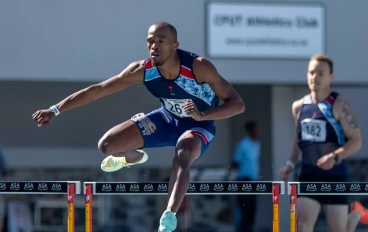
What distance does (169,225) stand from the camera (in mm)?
5887

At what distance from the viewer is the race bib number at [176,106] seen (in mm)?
6793

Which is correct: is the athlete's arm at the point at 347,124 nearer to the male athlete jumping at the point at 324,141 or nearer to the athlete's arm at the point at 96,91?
the male athlete jumping at the point at 324,141

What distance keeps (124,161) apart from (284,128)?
6446 mm

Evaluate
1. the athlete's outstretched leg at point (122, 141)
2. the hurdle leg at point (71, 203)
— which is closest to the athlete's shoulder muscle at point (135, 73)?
the athlete's outstretched leg at point (122, 141)

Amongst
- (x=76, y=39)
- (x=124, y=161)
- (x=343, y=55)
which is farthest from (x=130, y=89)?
(x=124, y=161)

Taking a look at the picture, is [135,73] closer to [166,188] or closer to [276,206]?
[166,188]

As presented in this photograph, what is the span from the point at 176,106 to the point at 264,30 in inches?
246

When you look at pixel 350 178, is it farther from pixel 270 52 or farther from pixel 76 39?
pixel 76 39

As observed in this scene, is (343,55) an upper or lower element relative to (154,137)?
upper

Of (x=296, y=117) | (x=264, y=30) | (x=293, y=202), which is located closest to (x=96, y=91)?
(x=293, y=202)

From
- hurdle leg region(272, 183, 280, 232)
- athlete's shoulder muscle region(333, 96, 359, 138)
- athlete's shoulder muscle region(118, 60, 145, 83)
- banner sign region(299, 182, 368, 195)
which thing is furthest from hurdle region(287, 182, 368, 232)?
athlete's shoulder muscle region(118, 60, 145, 83)

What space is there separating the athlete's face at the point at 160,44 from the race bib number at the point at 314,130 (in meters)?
1.79

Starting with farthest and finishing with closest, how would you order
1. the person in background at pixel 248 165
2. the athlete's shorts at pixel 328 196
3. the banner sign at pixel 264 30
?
1. the person in background at pixel 248 165
2. the banner sign at pixel 264 30
3. the athlete's shorts at pixel 328 196

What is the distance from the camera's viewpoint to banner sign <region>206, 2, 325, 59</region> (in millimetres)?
12688
